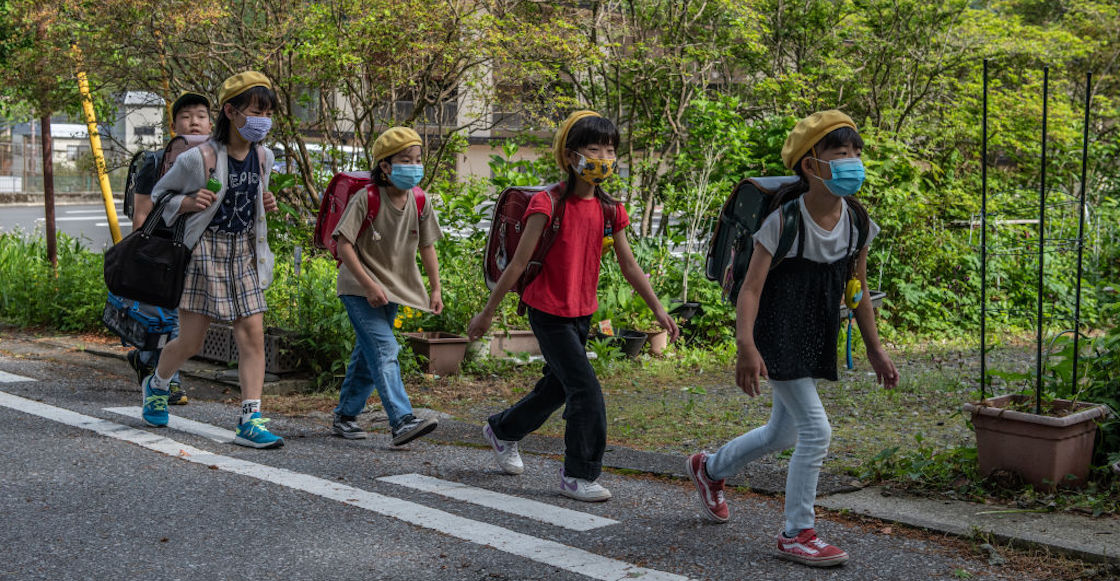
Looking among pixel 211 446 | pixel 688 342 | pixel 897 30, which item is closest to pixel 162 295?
pixel 211 446

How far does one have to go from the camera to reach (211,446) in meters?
5.69

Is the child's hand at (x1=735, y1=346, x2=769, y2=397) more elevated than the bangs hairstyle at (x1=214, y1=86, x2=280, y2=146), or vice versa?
the bangs hairstyle at (x1=214, y1=86, x2=280, y2=146)

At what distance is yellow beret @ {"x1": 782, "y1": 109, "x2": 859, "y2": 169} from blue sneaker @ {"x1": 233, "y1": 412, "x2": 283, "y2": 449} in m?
3.15

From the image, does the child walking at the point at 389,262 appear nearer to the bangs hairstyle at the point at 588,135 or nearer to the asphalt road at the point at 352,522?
the asphalt road at the point at 352,522

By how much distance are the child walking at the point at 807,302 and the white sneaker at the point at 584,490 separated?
3.43 ft

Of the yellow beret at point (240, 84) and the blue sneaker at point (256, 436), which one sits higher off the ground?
the yellow beret at point (240, 84)

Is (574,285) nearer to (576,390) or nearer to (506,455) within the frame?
(576,390)

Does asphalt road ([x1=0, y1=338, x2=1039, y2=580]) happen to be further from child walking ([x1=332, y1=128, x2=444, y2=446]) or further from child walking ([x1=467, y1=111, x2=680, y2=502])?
child walking ([x1=332, y1=128, x2=444, y2=446])

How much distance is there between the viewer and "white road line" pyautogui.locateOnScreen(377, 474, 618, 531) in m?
4.43

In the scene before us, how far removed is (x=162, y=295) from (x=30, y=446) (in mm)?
1023

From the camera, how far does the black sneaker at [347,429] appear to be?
604cm

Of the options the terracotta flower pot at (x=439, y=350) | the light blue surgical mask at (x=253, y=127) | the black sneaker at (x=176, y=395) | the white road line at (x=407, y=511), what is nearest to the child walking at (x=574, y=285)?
the white road line at (x=407, y=511)

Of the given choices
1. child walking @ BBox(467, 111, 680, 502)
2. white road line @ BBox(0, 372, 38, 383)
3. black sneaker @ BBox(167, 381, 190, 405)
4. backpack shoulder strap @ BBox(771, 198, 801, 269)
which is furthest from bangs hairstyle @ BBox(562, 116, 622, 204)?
white road line @ BBox(0, 372, 38, 383)

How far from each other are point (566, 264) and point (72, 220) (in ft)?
90.8
